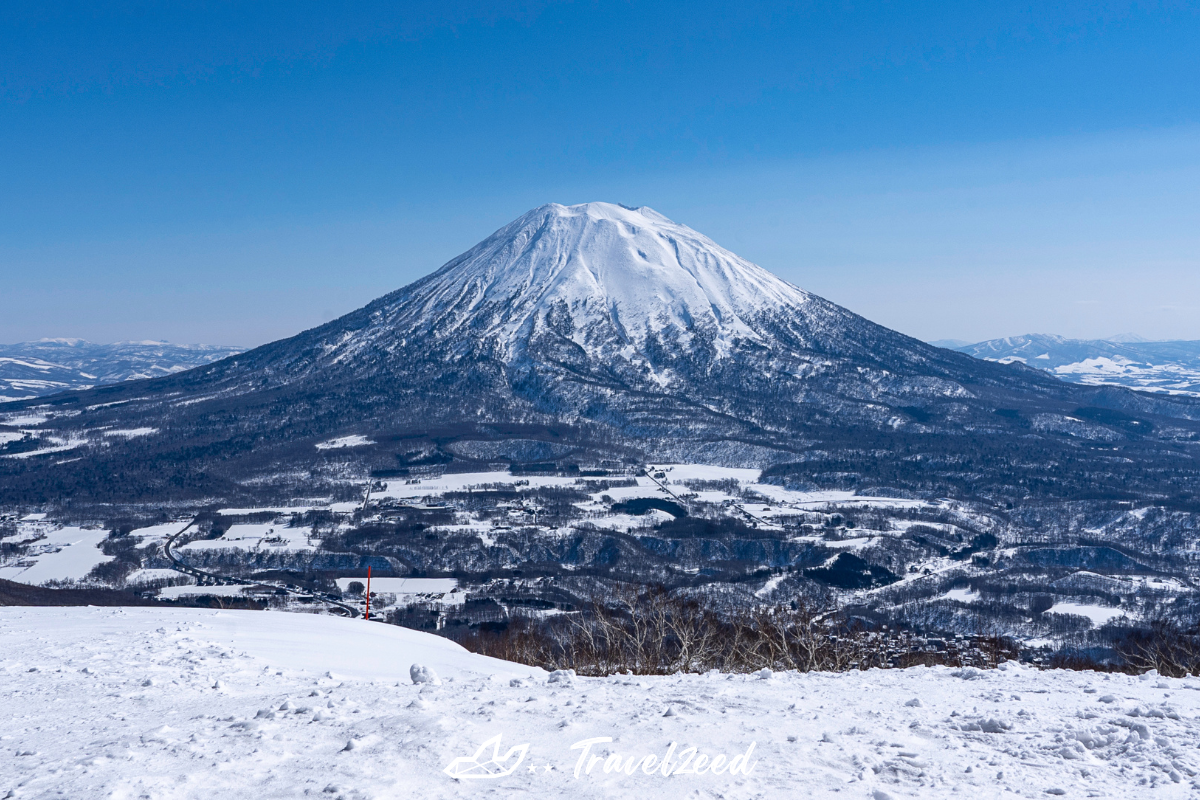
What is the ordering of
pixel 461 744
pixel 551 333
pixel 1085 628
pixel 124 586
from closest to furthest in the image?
pixel 461 744, pixel 1085 628, pixel 124 586, pixel 551 333

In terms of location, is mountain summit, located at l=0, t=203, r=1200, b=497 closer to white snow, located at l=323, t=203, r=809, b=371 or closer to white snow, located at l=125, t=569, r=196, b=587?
white snow, located at l=323, t=203, r=809, b=371

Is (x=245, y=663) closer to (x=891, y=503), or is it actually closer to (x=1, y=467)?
(x=891, y=503)

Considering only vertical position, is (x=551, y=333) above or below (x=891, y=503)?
above

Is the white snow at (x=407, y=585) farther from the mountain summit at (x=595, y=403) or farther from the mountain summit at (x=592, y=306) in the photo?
the mountain summit at (x=592, y=306)

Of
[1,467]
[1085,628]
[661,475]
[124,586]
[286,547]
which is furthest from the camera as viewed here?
[1,467]

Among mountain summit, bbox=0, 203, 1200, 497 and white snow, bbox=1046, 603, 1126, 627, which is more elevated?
mountain summit, bbox=0, 203, 1200, 497

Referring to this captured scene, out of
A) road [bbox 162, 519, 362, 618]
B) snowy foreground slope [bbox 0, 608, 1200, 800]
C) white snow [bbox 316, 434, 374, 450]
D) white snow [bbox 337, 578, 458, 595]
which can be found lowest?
white snow [bbox 337, 578, 458, 595]

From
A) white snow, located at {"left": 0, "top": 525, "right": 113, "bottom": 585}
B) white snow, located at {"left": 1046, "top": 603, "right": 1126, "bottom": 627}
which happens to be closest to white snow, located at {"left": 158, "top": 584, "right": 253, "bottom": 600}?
white snow, located at {"left": 0, "top": 525, "right": 113, "bottom": 585}

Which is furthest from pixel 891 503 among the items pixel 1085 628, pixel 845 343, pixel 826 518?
pixel 845 343
